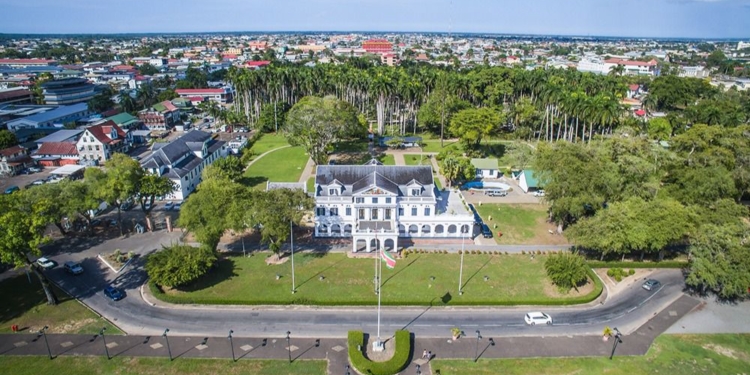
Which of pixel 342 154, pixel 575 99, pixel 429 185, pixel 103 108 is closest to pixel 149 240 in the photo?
pixel 429 185

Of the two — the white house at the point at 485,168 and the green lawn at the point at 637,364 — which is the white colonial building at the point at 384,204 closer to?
the green lawn at the point at 637,364

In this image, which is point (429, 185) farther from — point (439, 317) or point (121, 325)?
point (121, 325)

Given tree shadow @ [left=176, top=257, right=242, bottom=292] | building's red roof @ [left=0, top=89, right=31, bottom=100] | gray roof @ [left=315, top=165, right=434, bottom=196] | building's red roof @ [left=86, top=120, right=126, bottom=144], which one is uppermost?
building's red roof @ [left=0, top=89, right=31, bottom=100]

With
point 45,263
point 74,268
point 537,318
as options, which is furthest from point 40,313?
point 537,318

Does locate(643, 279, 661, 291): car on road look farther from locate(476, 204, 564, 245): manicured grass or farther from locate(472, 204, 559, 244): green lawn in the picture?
locate(472, 204, 559, 244): green lawn

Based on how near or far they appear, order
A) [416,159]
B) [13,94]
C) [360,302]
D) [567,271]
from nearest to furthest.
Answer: [360,302]
[567,271]
[416,159]
[13,94]

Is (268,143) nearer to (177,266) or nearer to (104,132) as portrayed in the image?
(104,132)

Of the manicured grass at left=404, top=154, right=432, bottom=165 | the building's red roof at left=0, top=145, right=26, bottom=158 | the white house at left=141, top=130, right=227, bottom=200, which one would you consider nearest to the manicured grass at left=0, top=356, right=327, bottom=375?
the white house at left=141, top=130, right=227, bottom=200
